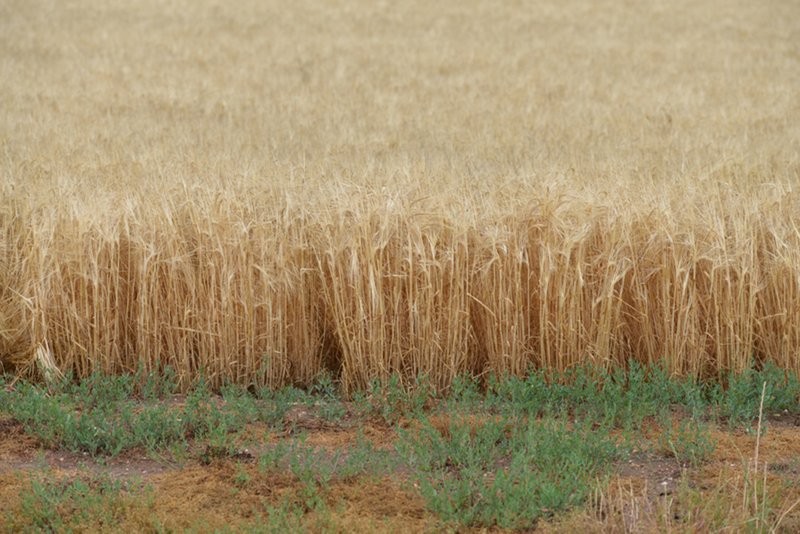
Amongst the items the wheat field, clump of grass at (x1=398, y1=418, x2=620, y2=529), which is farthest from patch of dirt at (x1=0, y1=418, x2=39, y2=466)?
clump of grass at (x1=398, y1=418, x2=620, y2=529)

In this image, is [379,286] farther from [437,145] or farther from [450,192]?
[437,145]

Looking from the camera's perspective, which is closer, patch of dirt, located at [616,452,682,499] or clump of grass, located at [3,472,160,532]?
clump of grass, located at [3,472,160,532]

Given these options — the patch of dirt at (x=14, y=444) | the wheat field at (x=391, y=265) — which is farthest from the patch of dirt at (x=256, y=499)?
the wheat field at (x=391, y=265)

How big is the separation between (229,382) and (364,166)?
196 cm

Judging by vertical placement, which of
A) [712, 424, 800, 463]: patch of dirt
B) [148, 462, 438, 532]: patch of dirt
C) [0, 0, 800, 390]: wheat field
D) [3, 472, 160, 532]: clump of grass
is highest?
[0, 0, 800, 390]: wheat field

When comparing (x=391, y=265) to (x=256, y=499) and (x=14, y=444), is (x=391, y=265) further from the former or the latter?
(x=14, y=444)

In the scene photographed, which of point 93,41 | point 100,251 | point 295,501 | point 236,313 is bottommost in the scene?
point 295,501

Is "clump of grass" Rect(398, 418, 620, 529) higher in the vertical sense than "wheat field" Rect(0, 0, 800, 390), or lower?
lower

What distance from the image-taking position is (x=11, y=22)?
532 inches

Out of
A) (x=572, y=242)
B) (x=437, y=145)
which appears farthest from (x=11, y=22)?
(x=572, y=242)

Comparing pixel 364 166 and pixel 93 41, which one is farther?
pixel 93 41

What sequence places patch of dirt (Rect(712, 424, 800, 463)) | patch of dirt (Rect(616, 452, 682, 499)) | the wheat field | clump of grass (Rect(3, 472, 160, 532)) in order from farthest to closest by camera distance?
the wheat field
patch of dirt (Rect(712, 424, 800, 463))
patch of dirt (Rect(616, 452, 682, 499))
clump of grass (Rect(3, 472, 160, 532))

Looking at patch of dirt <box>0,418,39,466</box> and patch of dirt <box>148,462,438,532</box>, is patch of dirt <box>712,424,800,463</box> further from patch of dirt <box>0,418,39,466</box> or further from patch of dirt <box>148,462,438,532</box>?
patch of dirt <box>0,418,39,466</box>

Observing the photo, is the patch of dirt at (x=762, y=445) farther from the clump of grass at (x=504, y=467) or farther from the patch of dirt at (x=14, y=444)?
the patch of dirt at (x=14, y=444)
